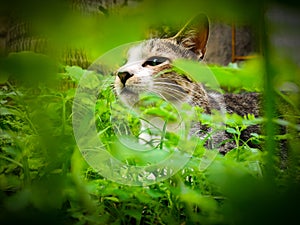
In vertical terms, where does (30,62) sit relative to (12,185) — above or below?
above

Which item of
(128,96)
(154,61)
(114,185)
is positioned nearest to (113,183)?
(114,185)

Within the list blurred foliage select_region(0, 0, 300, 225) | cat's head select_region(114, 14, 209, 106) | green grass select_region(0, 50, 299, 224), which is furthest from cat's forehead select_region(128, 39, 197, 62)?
blurred foliage select_region(0, 0, 300, 225)

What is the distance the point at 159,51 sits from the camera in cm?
145

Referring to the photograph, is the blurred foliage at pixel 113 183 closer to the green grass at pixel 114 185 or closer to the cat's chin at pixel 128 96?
the green grass at pixel 114 185

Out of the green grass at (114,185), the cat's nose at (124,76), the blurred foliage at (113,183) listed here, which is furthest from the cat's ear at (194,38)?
the blurred foliage at (113,183)

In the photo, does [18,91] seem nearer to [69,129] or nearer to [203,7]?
[69,129]

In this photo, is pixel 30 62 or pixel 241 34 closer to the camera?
pixel 30 62

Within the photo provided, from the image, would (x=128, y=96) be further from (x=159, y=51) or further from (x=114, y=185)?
(x=114, y=185)

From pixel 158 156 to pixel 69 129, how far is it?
0.19 metres

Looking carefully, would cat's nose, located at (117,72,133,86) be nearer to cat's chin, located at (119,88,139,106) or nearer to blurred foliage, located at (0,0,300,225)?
cat's chin, located at (119,88,139,106)

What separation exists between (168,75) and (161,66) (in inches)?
1.7

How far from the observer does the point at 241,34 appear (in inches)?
144

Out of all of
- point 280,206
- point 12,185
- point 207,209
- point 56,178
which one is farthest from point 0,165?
point 280,206

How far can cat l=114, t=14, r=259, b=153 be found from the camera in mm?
1290
